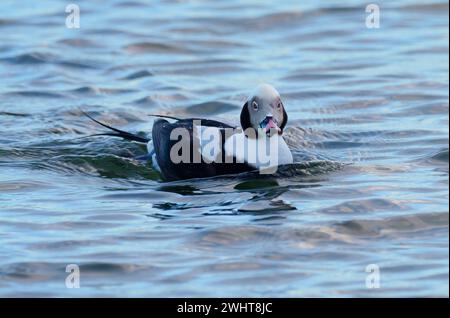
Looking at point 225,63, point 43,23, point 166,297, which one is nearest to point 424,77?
point 225,63

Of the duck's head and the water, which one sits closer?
the water

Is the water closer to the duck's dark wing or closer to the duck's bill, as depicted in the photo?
the duck's dark wing

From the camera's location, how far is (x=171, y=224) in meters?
8.16

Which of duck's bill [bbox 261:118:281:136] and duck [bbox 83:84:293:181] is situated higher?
duck's bill [bbox 261:118:281:136]

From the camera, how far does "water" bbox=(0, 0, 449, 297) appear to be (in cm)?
727

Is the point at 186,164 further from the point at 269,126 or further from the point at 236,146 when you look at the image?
the point at 269,126

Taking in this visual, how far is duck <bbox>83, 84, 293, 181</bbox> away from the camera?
30.2 ft

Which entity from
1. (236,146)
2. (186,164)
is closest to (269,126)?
(236,146)

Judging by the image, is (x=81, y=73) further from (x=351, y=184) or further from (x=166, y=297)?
(x=166, y=297)

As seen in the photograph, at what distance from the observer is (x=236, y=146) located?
9.27m

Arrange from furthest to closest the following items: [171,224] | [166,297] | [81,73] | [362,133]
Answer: [81,73] < [362,133] < [171,224] < [166,297]

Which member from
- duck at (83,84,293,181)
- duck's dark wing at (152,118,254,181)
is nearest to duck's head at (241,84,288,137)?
duck at (83,84,293,181)

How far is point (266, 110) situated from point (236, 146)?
1.13ft

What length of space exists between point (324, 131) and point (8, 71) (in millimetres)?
4584
